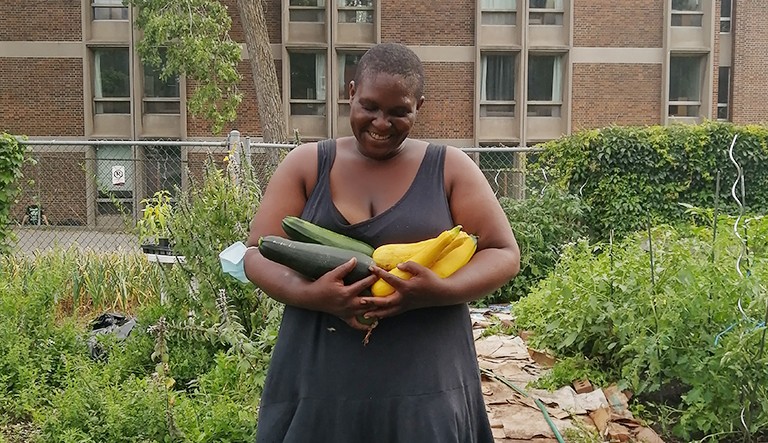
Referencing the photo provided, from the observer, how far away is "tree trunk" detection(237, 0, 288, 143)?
1844cm

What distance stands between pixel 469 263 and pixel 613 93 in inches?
935

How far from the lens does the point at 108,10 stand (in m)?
22.8

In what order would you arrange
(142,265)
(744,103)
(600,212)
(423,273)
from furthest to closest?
1. (744,103)
2. (600,212)
3. (142,265)
4. (423,273)

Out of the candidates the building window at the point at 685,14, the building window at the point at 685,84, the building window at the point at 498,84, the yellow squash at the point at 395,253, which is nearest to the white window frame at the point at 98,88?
the building window at the point at 498,84

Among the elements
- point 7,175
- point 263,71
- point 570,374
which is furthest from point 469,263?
point 263,71

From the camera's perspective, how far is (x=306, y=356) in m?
1.82

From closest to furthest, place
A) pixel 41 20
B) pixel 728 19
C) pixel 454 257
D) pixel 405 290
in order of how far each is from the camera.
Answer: pixel 405 290 < pixel 454 257 < pixel 41 20 < pixel 728 19

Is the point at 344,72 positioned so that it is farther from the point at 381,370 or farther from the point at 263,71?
the point at 381,370

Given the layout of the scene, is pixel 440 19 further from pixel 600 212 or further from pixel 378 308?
pixel 378 308

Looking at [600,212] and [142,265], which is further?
[600,212]

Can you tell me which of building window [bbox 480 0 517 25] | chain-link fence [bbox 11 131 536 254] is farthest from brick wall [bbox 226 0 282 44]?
chain-link fence [bbox 11 131 536 254]

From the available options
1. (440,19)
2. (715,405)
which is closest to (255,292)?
(715,405)

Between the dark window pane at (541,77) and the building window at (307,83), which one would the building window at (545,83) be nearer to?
the dark window pane at (541,77)

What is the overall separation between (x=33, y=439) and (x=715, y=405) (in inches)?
142
